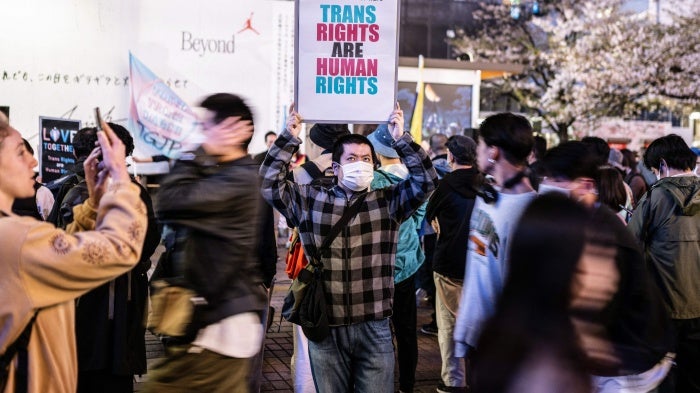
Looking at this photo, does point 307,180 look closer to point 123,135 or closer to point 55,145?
point 123,135

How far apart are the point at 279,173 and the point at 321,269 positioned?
0.61 m

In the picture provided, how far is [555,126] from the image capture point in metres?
31.9

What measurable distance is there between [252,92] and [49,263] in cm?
901

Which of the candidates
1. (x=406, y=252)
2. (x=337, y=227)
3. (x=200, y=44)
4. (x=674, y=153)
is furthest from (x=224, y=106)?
(x=200, y=44)

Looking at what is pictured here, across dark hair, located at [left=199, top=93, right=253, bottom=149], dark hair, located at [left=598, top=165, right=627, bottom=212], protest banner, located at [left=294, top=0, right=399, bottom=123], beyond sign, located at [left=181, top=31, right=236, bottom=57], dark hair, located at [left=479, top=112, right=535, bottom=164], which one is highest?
beyond sign, located at [left=181, top=31, right=236, bottom=57]

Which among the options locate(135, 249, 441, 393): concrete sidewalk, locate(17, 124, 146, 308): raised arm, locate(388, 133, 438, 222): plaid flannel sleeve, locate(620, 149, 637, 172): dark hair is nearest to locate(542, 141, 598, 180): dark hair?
locate(388, 133, 438, 222): plaid flannel sleeve

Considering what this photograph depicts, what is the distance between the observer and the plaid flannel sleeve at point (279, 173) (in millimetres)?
4367

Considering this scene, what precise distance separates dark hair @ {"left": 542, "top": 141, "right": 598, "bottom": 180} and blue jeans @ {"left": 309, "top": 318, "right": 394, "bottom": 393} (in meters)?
1.41

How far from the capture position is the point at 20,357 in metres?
2.71

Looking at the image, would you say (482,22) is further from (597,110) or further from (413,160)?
(413,160)

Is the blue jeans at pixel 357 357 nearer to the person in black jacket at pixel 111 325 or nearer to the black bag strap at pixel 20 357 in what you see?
the person in black jacket at pixel 111 325

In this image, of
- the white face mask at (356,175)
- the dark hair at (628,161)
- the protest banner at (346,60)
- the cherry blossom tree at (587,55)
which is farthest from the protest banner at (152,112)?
the cherry blossom tree at (587,55)

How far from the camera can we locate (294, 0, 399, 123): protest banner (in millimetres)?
4805

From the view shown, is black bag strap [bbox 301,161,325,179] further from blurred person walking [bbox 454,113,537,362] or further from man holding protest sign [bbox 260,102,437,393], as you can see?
blurred person walking [bbox 454,113,537,362]
